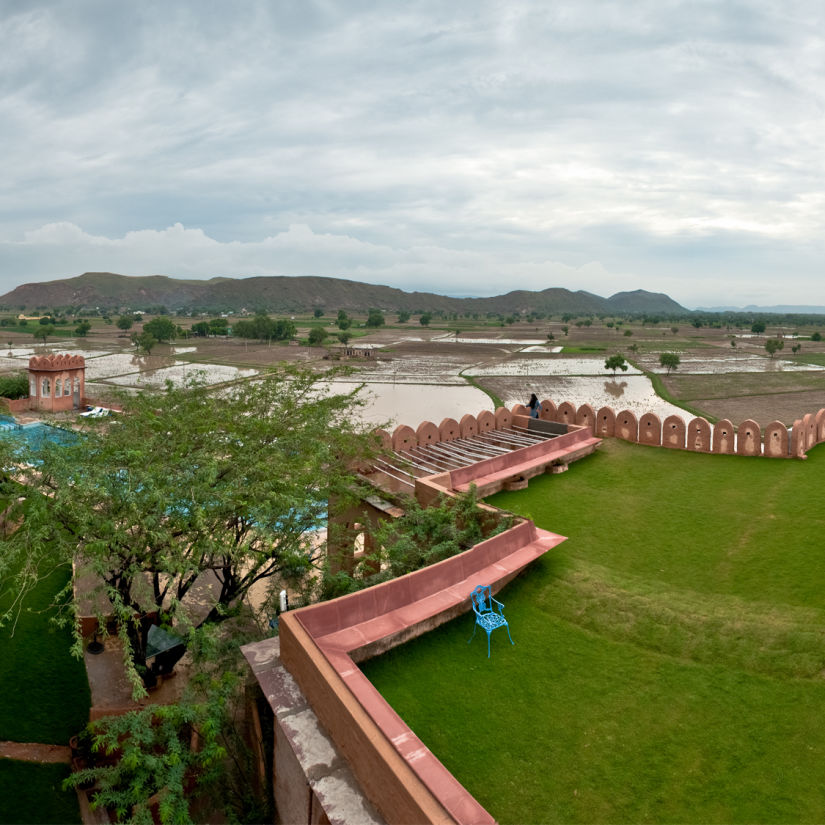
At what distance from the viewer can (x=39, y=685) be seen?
35.8 feet

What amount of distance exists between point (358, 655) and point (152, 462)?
467 cm

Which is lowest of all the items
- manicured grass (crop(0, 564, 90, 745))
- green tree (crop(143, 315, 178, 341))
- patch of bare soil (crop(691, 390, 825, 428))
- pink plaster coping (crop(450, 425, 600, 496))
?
manicured grass (crop(0, 564, 90, 745))

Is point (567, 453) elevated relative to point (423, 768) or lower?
elevated

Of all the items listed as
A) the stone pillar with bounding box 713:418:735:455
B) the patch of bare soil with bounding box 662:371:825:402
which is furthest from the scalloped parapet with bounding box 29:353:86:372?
the patch of bare soil with bounding box 662:371:825:402

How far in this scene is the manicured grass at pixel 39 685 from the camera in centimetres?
1006

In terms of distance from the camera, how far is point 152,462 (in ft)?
29.3

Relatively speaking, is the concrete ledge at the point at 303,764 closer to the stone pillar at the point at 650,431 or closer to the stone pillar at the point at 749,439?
the stone pillar at the point at 650,431

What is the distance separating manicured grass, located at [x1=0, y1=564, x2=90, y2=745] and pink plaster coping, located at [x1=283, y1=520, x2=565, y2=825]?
5875mm

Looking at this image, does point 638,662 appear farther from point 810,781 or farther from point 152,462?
point 152,462

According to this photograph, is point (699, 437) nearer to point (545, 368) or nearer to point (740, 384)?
point (740, 384)

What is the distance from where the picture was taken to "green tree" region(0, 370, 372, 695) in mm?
7477

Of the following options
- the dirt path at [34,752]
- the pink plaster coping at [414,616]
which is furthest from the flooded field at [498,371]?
the pink plaster coping at [414,616]

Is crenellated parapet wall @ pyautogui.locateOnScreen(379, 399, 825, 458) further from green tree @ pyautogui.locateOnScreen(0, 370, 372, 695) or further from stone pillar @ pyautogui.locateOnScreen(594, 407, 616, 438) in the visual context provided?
green tree @ pyautogui.locateOnScreen(0, 370, 372, 695)

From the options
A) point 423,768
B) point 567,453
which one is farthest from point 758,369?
point 423,768
